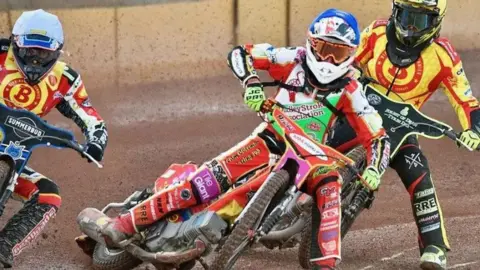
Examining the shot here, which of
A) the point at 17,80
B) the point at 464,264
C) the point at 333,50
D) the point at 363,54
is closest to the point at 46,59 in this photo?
the point at 17,80

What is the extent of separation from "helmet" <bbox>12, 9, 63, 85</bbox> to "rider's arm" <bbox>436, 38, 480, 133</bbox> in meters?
3.17

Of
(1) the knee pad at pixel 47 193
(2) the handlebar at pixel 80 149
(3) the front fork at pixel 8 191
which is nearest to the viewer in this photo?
(3) the front fork at pixel 8 191

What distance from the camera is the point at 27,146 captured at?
6.70m

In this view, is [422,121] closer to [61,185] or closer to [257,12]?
[61,185]

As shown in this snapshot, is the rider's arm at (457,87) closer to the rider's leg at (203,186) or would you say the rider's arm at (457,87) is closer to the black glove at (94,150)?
the rider's leg at (203,186)

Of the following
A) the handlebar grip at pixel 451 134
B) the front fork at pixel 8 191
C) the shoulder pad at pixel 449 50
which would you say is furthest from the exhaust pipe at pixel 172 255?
the shoulder pad at pixel 449 50

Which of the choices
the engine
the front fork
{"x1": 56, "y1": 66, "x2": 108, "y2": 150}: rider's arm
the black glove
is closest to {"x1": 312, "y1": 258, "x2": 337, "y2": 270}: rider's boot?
the engine

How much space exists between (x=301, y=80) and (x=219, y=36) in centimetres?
531

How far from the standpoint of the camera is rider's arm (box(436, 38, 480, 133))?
788 cm

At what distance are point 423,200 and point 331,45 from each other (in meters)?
1.77

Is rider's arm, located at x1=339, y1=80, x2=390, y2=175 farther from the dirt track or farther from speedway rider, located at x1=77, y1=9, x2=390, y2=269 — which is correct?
the dirt track

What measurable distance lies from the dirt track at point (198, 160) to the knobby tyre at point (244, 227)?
145 centimetres

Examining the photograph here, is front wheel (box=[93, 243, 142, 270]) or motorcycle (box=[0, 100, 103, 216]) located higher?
motorcycle (box=[0, 100, 103, 216])

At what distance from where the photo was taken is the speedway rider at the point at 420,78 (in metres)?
7.73
